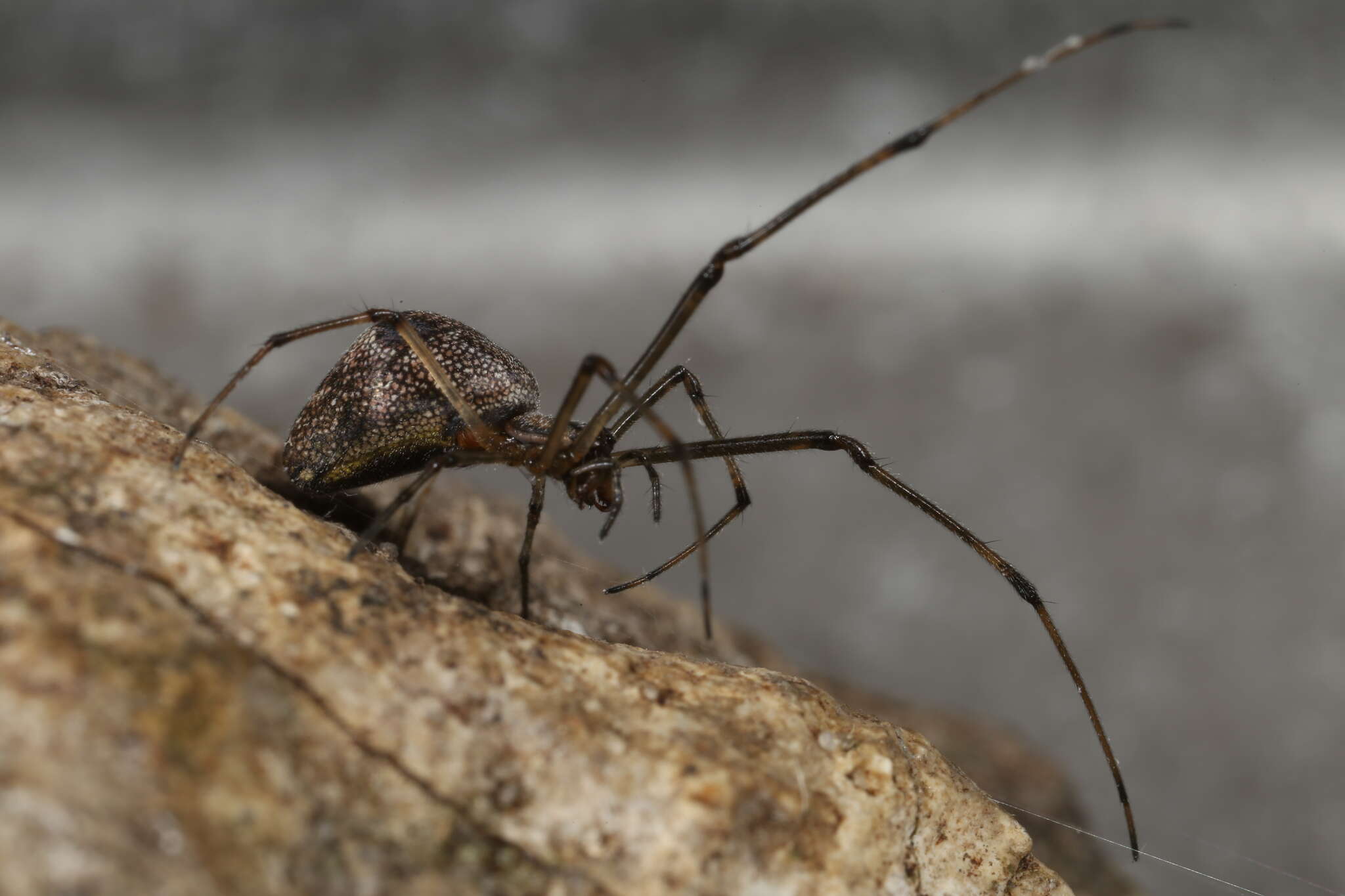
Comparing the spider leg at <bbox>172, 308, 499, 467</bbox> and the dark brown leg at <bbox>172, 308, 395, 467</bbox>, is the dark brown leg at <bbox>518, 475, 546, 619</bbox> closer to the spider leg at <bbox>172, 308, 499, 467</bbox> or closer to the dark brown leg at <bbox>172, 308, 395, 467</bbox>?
the spider leg at <bbox>172, 308, 499, 467</bbox>

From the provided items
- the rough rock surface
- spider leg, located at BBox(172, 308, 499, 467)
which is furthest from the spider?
the rough rock surface

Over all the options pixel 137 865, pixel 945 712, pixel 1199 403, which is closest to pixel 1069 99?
pixel 1199 403

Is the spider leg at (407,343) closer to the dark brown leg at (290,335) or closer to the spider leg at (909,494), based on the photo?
the dark brown leg at (290,335)

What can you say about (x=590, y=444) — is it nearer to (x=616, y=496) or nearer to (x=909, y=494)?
(x=616, y=496)

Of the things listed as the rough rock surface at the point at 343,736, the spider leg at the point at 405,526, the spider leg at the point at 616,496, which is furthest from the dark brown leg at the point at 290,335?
the spider leg at the point at 616,496

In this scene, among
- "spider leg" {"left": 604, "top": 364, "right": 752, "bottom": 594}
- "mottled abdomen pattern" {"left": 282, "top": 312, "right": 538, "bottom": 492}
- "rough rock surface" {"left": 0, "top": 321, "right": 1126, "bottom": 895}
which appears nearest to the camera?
"rough rock surface" {"left": 0, "top": 321, "right": 1126, "bottom": 895}
